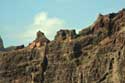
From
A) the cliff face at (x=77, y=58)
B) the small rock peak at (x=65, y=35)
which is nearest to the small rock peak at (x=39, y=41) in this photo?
the cliff face at (x=77, y=58)

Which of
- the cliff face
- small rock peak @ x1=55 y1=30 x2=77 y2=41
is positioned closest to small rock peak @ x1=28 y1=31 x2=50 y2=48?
the cliff face

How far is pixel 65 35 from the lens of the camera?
13812 cm

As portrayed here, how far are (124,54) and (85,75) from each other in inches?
488

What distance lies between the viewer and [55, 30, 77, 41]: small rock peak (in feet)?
441

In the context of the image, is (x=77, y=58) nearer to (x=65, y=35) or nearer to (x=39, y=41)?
(x=65, y=35)

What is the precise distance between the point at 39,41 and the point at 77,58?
17396 millimetres

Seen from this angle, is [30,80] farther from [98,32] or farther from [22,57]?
[98,32]

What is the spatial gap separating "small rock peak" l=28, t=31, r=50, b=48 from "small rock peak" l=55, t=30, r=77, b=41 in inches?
175

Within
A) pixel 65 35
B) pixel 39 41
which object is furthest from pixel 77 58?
pixel 39 41

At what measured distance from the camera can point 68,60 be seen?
130m

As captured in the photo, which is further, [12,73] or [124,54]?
[12,73]

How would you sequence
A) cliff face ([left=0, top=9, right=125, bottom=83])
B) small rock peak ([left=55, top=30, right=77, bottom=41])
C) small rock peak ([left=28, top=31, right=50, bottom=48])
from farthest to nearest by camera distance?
1. small rock peak ([left=28, top=31, right=50, bottom=48])
2. small rock peak ([left=55, top=30, right=77, bottom=41])
3. cliff face ([left=0, top=9, right=125, bottom=83])

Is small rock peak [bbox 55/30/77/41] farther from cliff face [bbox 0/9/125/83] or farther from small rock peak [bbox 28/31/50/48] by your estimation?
small rock peak [bbox 28/31/50/48]

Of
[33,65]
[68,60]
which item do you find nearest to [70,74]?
[68,60]
